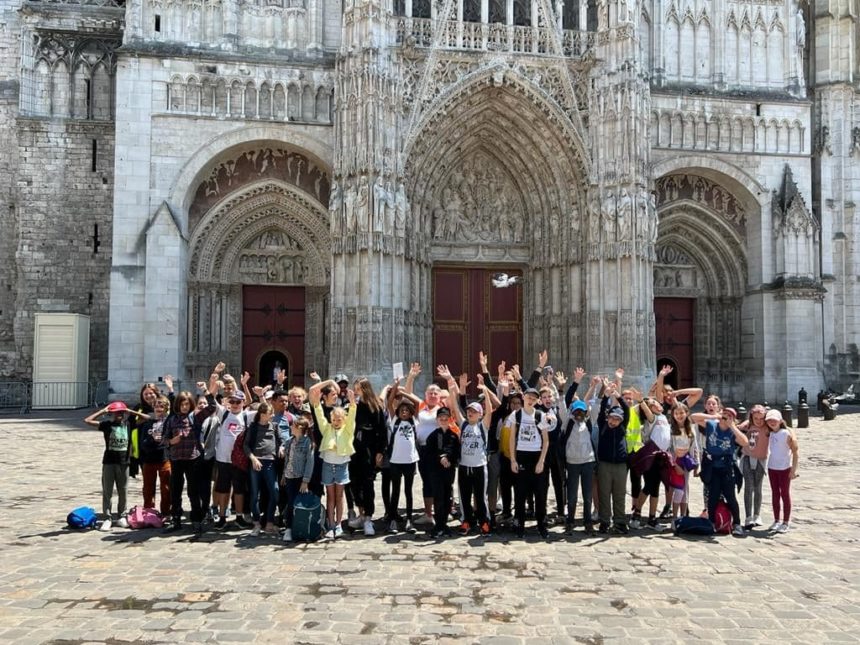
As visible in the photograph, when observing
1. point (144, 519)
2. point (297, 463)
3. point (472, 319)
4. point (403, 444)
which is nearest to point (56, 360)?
point (472, 319)

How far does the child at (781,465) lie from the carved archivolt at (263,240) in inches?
699

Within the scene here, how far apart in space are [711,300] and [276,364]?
1586 centimetres

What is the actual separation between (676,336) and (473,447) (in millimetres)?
20823

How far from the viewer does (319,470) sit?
29.4ft

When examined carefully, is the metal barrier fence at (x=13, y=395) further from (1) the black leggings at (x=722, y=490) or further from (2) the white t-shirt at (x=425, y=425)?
(1) the black leggings at (x=722, y=490)

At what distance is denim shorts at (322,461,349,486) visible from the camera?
8891mm

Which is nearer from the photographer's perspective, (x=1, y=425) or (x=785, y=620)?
(x=785, y=620)

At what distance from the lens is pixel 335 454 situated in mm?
8867

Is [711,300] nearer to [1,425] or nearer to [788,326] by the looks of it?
[788,326]

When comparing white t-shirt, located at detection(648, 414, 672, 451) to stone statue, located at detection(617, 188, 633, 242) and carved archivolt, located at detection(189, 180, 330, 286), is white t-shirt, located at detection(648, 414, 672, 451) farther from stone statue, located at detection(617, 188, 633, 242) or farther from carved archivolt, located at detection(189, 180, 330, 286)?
carved archivolt, located at detection(189, 180, 330, 286)

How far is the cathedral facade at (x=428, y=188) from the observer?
22.5 meters

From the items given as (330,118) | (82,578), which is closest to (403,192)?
(330,118)

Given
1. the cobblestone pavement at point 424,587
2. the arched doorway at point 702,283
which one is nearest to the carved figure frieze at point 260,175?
the arched doorway at point 702,283

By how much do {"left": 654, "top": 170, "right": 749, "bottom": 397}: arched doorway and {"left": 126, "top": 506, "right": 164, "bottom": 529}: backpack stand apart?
71.6 ft
